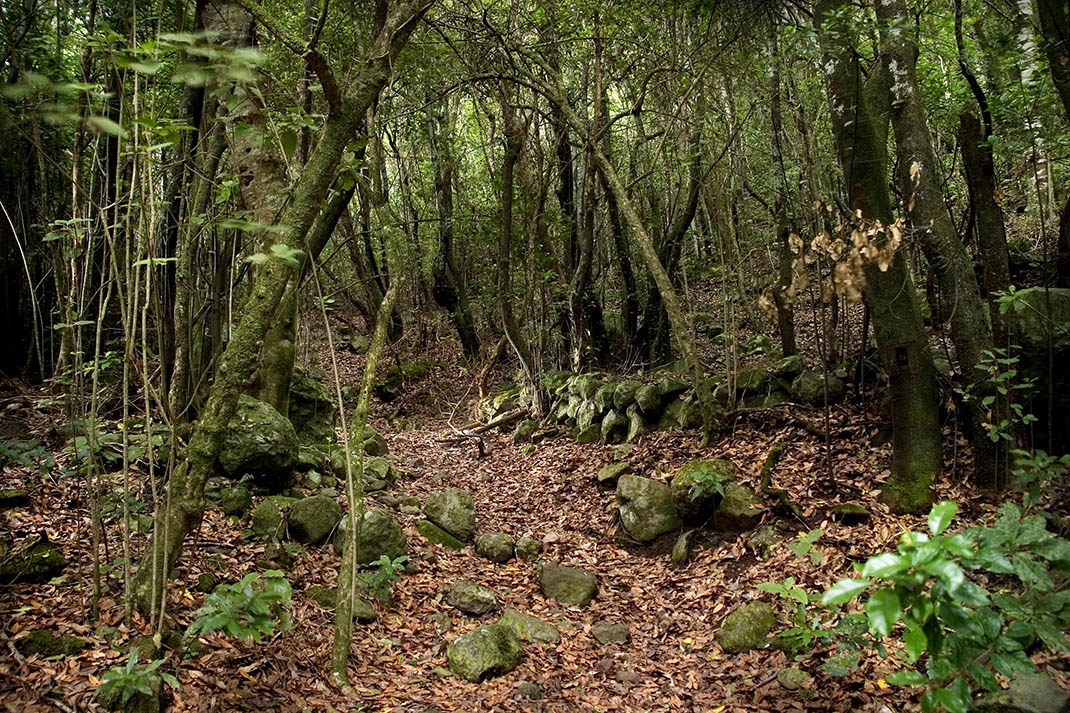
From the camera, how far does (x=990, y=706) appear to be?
2666 millimetres

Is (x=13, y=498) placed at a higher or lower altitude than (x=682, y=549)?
higher

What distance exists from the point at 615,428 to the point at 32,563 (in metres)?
5.95

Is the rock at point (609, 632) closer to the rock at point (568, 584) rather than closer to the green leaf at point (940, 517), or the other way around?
the rock at point (568, 584)

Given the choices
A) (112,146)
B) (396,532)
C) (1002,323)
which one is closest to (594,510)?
(396,532)

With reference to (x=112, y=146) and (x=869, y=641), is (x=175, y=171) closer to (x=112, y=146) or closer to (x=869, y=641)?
(x=112, y=146)

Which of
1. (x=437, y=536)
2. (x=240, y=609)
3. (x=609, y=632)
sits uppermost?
(x=240, y=609)

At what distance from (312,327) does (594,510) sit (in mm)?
9720

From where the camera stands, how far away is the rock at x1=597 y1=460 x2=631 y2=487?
22.0 ft

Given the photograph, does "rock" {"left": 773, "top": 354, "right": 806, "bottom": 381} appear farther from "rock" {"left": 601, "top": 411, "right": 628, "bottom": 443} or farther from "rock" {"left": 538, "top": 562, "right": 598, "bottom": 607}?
"rock" {"left": 538, "top": 562, "right": 598, "bottom": 607}

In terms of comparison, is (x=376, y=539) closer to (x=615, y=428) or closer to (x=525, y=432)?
(x=615, y=428)

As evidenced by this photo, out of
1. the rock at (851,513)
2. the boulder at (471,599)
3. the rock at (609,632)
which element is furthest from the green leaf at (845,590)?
the rock at (851,513)

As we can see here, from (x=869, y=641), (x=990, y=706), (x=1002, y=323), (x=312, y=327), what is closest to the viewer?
(x=990, y=706)

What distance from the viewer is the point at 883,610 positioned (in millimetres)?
1425

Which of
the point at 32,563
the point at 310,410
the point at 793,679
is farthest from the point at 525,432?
the point at 32,563
